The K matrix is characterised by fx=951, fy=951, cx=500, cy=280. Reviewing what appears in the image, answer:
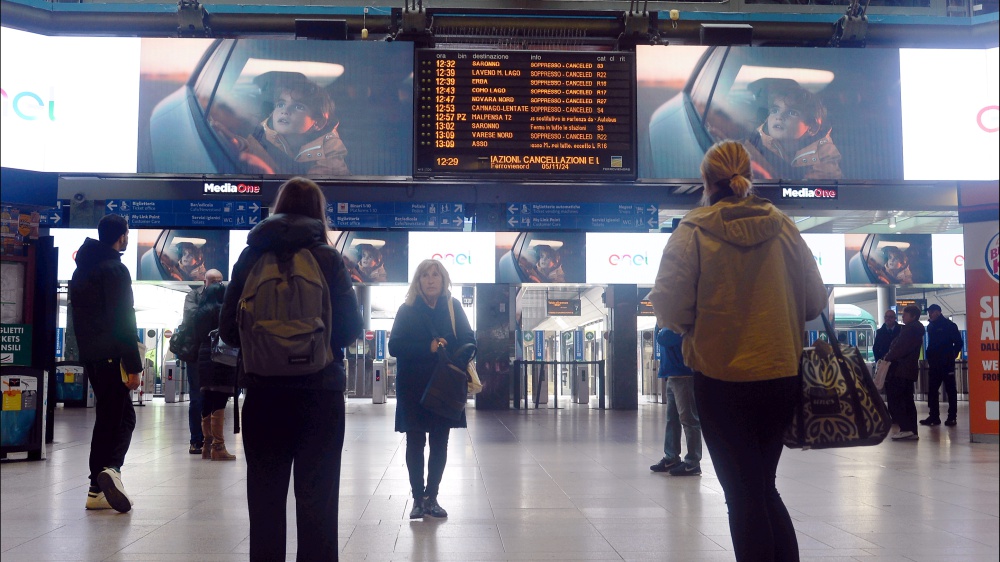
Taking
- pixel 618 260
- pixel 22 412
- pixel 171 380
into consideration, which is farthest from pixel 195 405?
pixel 171 380

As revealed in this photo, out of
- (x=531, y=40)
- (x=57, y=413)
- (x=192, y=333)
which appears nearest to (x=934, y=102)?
(x=531, y=40)

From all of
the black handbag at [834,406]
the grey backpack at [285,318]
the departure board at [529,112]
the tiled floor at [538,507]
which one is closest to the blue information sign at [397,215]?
the departure board at [529,112]

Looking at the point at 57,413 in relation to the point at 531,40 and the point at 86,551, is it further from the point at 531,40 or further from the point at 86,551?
the point at 86,551

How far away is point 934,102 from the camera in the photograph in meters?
11.5

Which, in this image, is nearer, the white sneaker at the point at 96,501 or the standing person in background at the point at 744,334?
the standing person in background at the point at 744,334

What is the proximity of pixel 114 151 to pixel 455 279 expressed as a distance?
7.03m

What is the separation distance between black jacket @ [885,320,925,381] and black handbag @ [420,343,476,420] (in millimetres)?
7607

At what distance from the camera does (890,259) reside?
17.9m

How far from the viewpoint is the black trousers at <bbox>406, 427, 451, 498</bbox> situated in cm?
541

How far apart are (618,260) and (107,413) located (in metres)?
12.8

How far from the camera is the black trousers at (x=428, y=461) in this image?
5410mm

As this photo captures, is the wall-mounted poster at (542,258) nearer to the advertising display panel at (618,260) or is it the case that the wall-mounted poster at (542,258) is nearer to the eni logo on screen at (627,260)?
the advertising display panel at (618,260)

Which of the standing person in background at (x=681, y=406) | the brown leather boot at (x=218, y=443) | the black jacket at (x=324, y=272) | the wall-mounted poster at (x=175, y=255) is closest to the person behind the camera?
the black jacket at (x=324, y=272)

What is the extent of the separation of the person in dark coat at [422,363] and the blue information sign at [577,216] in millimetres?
8873
